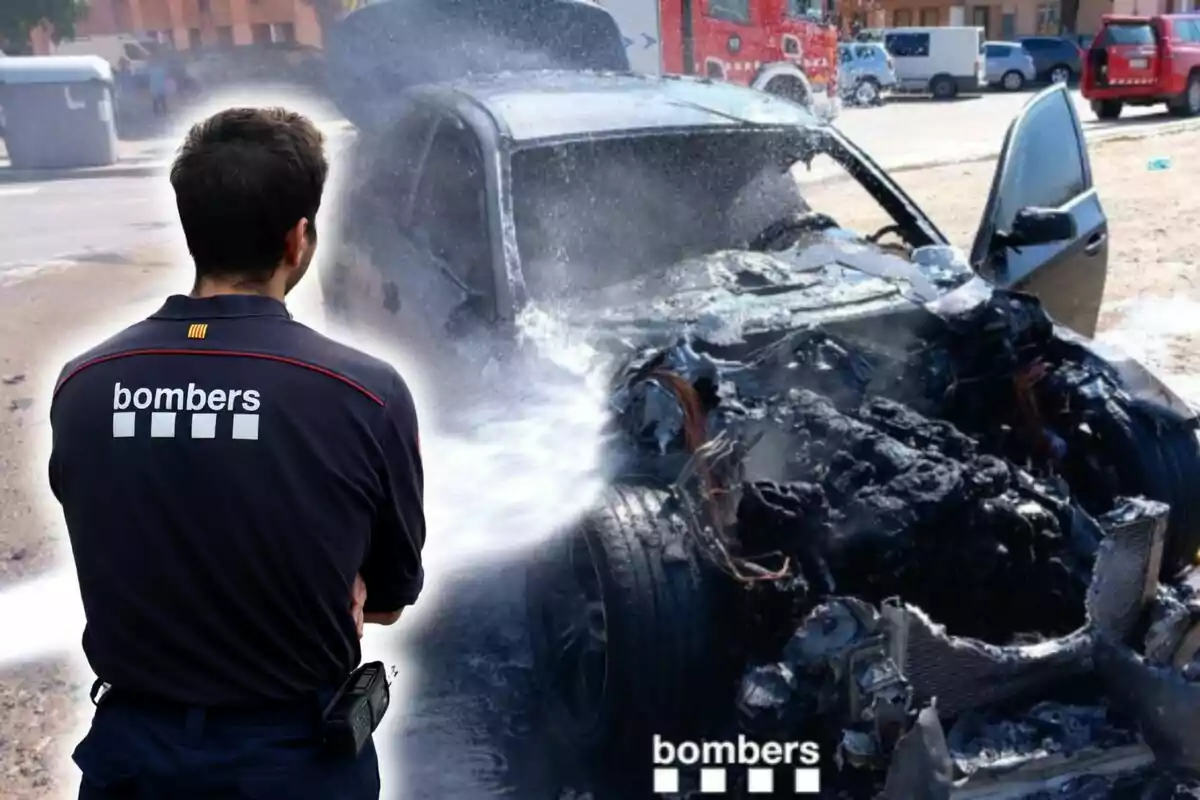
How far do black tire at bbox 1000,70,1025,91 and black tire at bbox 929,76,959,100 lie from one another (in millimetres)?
2851

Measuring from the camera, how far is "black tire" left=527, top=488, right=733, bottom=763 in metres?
2.88

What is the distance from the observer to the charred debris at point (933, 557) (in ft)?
8.83

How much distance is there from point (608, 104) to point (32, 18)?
2237 centimetres

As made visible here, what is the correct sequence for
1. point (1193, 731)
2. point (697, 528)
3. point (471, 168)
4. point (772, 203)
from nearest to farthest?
1. point (1193, 731)
2. point (697, 528)
3. point (471, 168)
4. point (772, 203)

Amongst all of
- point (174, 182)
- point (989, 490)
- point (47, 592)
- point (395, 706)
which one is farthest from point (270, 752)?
point (47, 592)

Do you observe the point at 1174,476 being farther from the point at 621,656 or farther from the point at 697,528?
the point at 621,656

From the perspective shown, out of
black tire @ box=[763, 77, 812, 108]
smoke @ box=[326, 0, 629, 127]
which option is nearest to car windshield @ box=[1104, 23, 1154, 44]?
black tire @ box=[763, 77, 812, 108]

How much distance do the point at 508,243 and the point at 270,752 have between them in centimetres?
264

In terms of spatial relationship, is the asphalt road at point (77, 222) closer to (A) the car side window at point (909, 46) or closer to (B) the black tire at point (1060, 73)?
(A) the car side window at point (909, 46)

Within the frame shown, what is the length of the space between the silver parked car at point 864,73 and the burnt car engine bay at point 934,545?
2562 centimetres

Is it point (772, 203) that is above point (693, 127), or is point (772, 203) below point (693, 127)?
below

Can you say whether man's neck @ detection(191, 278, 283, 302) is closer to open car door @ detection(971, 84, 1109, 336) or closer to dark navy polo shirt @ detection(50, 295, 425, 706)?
dark navy polo shirt @ detection(50, 295, 425, 706)

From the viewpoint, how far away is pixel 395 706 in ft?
12.7

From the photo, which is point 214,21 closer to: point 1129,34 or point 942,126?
point 942,126
